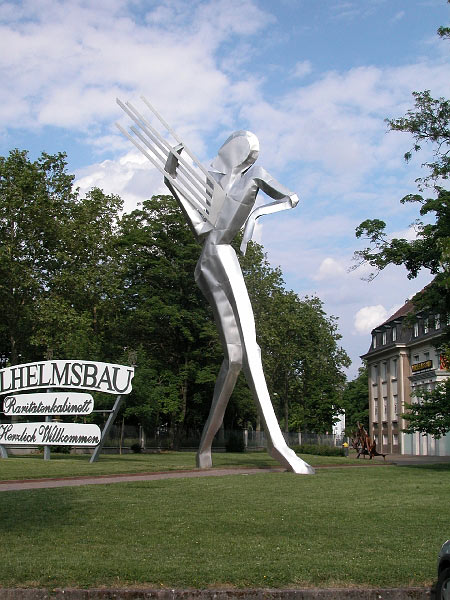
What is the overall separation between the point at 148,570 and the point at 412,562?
252 centimetres

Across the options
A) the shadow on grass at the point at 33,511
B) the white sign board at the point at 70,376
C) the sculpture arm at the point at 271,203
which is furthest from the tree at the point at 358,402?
the shadow on grass at the point at 33,511

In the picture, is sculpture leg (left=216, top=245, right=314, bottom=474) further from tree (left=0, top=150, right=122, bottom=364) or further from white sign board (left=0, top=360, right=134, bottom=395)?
tree (left=0, top=150, right=122, bottom=364)

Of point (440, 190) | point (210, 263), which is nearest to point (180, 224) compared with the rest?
point (440, 190)

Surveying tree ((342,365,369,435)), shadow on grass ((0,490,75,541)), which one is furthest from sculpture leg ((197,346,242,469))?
tree ((342,365,369,435))

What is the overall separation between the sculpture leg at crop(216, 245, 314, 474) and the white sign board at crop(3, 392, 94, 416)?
6914 millimetres

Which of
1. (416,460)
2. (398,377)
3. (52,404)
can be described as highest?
(398,377)

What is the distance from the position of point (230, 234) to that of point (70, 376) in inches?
325

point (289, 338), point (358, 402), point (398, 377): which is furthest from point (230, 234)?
point (358, 402)

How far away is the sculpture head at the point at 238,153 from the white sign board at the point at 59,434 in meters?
9.27

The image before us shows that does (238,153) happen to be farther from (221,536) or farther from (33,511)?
(221,536)

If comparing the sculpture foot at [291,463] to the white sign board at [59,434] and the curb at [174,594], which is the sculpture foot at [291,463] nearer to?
the white sign board at [59,434]

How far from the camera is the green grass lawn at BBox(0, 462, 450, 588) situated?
6621mm

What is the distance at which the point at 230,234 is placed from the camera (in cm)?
1891

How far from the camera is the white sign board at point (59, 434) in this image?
23172 mm
